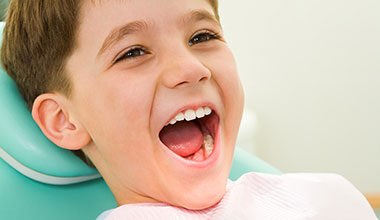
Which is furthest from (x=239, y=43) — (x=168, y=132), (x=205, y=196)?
(x=205, y=196)

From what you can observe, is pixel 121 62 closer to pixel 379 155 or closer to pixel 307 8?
pixel 307 8

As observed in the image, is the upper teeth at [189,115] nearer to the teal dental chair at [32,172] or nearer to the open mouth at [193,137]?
the open mouth at [193,137]

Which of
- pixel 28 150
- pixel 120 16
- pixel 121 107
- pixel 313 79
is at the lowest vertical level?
pixel 313 79

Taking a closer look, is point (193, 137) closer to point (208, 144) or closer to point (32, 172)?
point (208, 144)

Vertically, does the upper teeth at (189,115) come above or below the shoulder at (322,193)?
above

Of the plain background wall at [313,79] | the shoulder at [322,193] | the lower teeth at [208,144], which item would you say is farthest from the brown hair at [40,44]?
the plain background wall at [313,79]

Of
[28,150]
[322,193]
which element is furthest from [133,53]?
[322,193]

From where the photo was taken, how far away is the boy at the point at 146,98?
741 mm

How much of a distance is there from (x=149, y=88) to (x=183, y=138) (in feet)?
0.55

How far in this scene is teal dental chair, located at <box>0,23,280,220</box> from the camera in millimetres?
849

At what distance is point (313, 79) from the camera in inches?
73.2

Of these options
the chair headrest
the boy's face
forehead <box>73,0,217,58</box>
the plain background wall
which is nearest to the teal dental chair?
the chair headrest

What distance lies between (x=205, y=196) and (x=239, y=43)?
1292 millimetres

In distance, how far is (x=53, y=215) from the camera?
86cm
